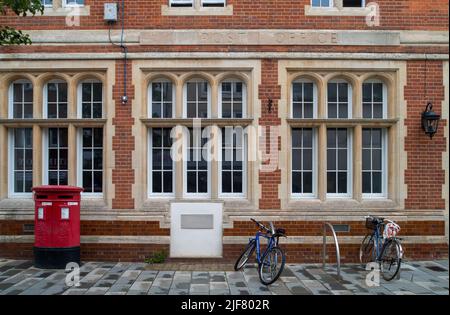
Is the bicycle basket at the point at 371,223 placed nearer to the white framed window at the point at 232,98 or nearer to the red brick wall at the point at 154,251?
the red brick wall at the point at 154,251

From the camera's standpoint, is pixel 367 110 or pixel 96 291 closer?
pixel 96 291

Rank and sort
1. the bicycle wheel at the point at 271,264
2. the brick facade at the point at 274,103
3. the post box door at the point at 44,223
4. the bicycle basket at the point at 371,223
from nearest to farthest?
the bicycle wheel at the point at 271,264
the post box door at the point at 44,223
the bicycle basket at the point at 371,223
the brick facade at the point at 274,103

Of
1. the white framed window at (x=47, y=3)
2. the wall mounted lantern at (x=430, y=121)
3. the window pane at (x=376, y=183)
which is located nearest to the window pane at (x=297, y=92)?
the window pane at (x=376, y=183)

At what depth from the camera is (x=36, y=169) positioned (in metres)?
8.00

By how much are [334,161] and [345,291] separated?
124 inches

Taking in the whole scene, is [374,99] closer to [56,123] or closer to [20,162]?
[56,123]

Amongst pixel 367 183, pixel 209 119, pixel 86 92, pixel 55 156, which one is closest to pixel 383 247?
pixel 367 183

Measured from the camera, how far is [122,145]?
7938 mm

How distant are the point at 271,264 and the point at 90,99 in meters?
5.33

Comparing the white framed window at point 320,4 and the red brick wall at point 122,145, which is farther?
the white framed window at point 320,4

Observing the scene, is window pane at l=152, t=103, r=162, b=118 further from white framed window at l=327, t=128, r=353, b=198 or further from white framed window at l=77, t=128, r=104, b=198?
white framed window at l=327, t=128, r=353, b=198

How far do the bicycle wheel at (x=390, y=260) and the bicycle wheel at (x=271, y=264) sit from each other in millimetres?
1923

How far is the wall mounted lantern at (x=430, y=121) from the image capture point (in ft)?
25.5

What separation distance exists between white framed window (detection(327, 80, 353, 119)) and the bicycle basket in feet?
7.73
